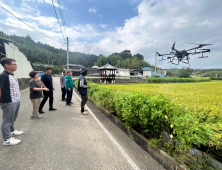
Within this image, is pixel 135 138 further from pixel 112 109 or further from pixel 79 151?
pixel 112 109

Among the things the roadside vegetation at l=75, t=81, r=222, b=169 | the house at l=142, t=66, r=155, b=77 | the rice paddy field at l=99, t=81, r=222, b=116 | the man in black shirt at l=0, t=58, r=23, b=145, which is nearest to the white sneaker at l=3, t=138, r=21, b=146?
the man in black shirt at l=0, t=58, r=23, b=145

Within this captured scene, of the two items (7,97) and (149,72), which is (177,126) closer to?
(7,97)

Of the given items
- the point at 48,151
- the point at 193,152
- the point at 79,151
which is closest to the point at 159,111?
the point at 193,152

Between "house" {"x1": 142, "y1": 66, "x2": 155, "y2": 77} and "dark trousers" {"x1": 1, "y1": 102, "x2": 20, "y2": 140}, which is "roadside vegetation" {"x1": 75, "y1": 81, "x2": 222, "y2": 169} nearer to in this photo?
"dark trousers" {"x1": 1, "y1": 102, "x2": 20, "y2": 140}

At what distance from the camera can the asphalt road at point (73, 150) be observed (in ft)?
6.86

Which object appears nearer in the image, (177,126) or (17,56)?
(177,126)

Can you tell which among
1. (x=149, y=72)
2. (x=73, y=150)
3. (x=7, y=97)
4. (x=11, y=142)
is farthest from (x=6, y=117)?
(x=149, y=72)

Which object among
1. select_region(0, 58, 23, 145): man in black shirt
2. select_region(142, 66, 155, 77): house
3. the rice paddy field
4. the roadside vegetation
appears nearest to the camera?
the roadside vegetation

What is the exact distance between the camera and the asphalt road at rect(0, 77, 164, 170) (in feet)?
6.86

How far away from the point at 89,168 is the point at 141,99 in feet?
5.88

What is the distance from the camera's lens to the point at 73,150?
2.50m

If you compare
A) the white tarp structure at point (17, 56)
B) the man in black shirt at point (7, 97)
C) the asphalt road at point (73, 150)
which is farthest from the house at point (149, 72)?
the man in black shirt at point (7, 97)

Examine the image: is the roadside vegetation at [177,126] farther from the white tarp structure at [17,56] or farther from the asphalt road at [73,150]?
the white tarp structure at [17,56]

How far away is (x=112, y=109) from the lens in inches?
185
